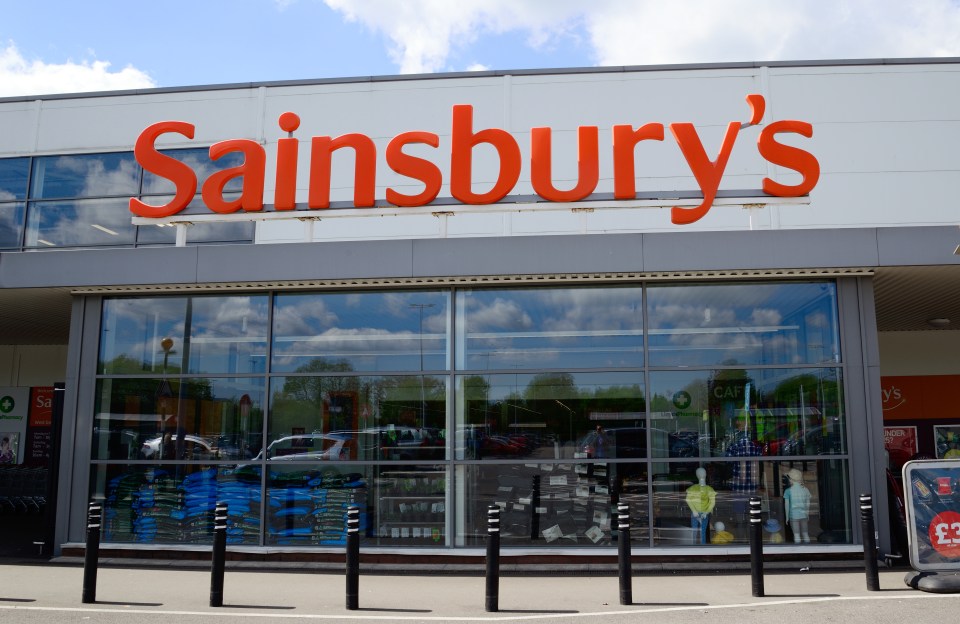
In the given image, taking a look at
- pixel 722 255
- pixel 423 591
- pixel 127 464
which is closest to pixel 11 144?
pixel 127 464

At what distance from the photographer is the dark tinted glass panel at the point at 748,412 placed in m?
11.1

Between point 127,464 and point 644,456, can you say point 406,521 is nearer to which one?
point 644,456

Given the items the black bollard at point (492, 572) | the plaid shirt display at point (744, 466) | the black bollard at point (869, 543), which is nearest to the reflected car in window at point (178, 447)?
the black bollard at point (492, 572)

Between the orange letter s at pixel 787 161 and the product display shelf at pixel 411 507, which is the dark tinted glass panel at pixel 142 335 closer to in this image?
the product display shelf at pixel 411 507

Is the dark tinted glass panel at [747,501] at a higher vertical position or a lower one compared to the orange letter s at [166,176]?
lower

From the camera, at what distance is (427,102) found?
47.8 feet

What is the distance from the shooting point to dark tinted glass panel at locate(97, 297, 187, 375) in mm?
12172

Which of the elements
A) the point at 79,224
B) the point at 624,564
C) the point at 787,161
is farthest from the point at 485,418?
the point at 79,224

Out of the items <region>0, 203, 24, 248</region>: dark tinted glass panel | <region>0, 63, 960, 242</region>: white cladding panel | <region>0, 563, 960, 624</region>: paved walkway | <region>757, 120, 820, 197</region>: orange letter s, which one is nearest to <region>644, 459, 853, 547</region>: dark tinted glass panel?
<region>0, 563, 960, 624</region>: paved walkway

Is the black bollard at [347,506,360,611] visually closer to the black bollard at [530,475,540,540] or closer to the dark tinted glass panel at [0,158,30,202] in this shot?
the black bollard at [530,475,540,540]

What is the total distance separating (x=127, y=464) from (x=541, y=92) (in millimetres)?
8938

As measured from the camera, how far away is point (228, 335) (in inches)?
474

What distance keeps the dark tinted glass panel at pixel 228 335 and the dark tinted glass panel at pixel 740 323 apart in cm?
556

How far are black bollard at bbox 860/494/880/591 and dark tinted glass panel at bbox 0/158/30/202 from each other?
1486 centimetres
